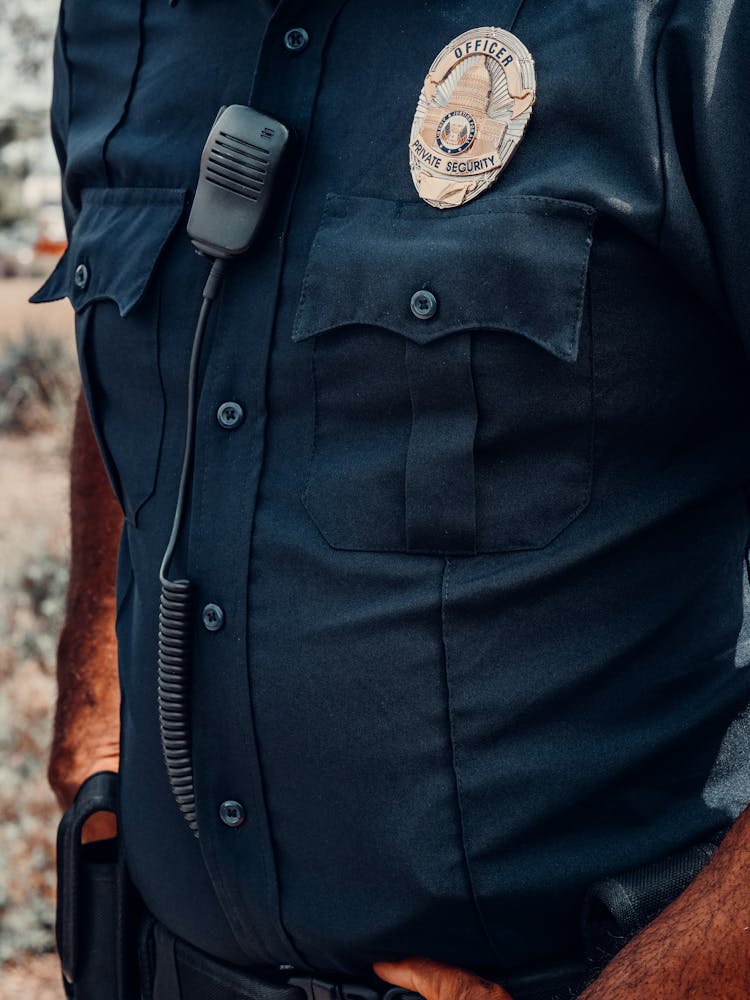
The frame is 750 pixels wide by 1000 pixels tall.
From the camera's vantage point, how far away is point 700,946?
1161 mm

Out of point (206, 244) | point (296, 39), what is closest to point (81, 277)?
point (206, 244)

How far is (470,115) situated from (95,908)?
48.3 inches

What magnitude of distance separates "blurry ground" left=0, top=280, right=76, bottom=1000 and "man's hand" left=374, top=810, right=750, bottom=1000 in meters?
1.98

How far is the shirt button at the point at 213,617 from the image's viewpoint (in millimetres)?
1511

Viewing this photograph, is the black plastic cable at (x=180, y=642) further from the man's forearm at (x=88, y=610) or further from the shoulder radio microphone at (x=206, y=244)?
the man's forearm at (x=88, y=610)

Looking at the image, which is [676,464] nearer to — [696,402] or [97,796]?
[696,402]

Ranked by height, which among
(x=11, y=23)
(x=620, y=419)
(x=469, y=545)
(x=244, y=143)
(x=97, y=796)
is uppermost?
(x=11, y=23)

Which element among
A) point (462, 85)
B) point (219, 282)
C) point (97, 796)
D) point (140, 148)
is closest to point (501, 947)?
point (97, 796)

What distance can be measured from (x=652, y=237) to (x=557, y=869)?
69 centimetres

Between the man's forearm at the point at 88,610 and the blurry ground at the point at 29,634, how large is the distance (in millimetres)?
744

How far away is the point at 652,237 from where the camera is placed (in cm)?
127

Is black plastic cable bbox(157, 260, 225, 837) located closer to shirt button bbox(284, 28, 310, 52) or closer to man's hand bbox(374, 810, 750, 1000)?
shirt button bbox(284, 28, 310, 52)

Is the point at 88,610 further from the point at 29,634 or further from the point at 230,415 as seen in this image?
the point at 29,634

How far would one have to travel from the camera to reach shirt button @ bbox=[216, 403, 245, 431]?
4.94 ft
